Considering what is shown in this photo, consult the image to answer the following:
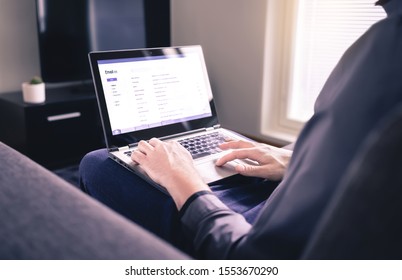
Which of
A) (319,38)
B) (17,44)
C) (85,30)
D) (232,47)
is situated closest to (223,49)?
(232,47)

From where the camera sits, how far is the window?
7.69 feet

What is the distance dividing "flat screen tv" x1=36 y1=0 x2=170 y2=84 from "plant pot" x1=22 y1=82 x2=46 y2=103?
202mm

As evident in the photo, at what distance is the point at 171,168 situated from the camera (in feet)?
2.86

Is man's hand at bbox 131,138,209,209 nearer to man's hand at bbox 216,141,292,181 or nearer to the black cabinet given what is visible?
man's hand at bbox 216,141,292,181

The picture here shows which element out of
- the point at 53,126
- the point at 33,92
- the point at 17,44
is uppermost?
the point at 17,44

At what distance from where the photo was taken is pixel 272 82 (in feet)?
8.79

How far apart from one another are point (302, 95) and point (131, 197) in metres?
1.96

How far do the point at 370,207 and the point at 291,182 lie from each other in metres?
0.18

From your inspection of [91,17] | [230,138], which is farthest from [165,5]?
[230,138]

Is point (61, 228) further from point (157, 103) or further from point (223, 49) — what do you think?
point (223, 49)

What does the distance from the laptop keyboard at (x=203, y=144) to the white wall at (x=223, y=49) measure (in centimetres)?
144

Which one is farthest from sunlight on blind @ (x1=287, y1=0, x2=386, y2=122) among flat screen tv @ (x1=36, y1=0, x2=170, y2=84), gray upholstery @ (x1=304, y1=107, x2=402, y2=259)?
gray upholstery @ (x1=304, y1=107, x2=402, y2=259)

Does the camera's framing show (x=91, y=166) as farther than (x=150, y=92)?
No

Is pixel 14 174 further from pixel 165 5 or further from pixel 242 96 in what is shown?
pixel 165 5
